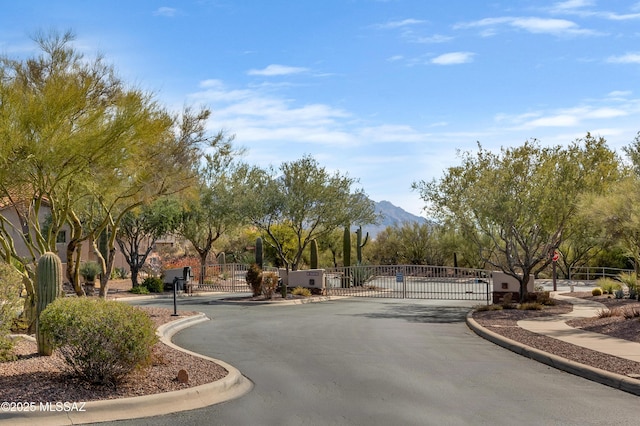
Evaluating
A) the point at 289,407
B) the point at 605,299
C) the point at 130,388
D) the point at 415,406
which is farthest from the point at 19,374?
the point at 605,299

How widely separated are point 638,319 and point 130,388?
13.0 meters

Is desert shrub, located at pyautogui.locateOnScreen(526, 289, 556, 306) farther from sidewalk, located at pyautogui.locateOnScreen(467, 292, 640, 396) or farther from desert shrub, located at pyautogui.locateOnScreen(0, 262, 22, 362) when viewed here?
desert shrub, located at pyautogui.locateOnScreen(0, 262, 22, 362)

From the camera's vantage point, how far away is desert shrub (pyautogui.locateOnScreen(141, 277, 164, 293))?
35.8m

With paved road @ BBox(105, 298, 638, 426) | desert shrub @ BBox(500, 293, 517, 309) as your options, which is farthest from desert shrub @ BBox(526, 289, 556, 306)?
paved road @ BBox(105, 298, 638, 426)

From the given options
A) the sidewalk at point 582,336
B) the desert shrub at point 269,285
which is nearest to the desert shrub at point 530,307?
the sidewalk at point 582,336

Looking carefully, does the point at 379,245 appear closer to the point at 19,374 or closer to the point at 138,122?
the point at 138,122

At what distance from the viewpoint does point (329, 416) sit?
8.20 meters

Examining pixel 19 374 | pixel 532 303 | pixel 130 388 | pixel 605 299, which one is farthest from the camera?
pixel 605 299

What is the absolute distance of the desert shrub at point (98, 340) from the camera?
9086 mm

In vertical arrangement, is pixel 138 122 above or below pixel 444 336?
above

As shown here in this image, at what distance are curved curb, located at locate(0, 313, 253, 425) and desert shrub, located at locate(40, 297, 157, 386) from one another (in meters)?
0.77

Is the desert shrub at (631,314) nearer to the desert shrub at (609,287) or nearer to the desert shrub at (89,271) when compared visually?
the desert shrub at (609,287)

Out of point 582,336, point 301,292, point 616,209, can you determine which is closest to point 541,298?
point 616,209

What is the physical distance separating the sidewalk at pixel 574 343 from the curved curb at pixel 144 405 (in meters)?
5.33
